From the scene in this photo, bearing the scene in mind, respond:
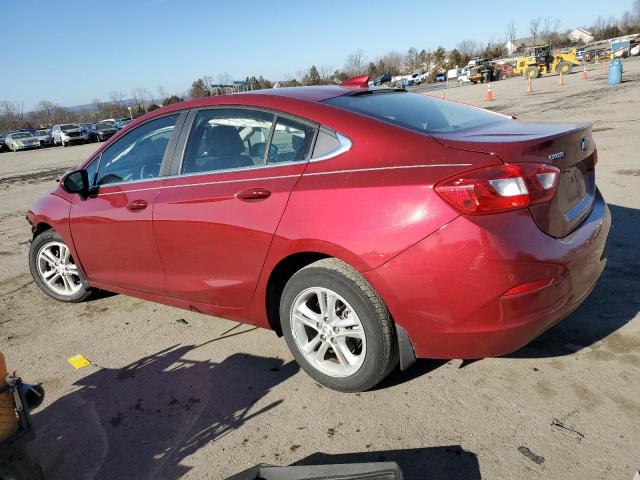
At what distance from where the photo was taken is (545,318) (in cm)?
245

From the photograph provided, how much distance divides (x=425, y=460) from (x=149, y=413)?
5.14 ft

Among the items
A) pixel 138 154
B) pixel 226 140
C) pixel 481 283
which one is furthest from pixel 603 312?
pixel 138 154

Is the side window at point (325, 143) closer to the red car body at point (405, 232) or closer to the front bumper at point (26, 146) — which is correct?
the red car body at point (405, 232)

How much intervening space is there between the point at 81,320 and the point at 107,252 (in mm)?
764

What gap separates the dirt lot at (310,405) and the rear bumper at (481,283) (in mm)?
405

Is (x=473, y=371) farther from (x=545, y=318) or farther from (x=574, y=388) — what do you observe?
(x=545, y=318)

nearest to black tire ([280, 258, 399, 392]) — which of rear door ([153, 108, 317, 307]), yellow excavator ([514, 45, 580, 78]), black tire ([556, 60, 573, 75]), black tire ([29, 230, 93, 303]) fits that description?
rear door ([153, 108, 317, 307])

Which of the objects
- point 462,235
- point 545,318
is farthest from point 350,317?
point 545,318

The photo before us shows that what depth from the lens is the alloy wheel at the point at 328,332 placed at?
2.79m

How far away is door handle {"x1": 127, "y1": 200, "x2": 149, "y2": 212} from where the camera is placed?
11.8 feet

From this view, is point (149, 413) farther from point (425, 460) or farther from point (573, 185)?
point (573, 185)

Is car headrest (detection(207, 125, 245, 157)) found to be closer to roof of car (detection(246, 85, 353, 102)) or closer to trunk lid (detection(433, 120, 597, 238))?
roof of car (detection(246, 85, 353, 102))

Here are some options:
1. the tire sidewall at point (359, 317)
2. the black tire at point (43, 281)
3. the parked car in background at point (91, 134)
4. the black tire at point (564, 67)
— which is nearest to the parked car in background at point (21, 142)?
the parked car in background at point (91, 134)

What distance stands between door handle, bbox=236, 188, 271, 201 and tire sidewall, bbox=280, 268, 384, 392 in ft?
1.59
